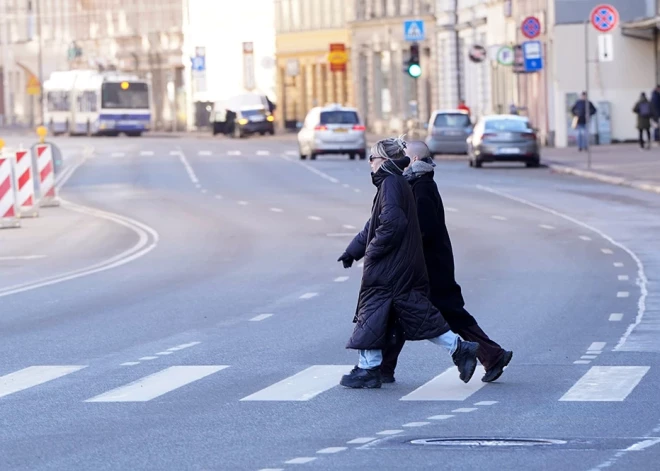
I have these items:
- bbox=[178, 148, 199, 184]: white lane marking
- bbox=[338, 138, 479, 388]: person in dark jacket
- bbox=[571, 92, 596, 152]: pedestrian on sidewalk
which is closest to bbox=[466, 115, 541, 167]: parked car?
bbox=[571, 92, 596, 152]: pedestrian on sidewalk

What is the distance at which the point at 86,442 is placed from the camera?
365 inches

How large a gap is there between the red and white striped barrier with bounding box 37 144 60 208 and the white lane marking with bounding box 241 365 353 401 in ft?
72.4

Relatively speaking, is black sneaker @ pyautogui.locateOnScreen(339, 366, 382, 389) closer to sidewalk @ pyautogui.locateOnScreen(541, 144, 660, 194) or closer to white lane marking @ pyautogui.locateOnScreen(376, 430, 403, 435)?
white lane marking @ pyautogui.locateOnScreen(376, 430, 403, 435)

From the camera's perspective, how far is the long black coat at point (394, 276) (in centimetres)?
1092

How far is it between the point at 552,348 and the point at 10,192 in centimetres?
1649

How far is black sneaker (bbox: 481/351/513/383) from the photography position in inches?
443

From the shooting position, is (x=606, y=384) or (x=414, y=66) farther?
(x=414, y=66)

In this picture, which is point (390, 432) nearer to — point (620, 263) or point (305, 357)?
point (305, 357)

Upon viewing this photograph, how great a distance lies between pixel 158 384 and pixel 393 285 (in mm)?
1666

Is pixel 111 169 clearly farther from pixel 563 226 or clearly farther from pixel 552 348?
pixel 552 348

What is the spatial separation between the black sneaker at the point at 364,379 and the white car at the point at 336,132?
41.0 meters

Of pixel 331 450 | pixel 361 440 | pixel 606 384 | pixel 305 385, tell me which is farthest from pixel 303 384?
pixel 331 450

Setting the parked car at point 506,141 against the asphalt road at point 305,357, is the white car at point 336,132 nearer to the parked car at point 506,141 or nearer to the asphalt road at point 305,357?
the parked car at point 506,141

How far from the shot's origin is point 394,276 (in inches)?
431
